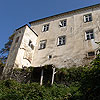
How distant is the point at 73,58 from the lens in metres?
16.1

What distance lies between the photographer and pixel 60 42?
1834 centimetres

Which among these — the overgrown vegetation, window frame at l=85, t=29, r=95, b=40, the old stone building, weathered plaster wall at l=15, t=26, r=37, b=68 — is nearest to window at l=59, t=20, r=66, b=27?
the old stone building

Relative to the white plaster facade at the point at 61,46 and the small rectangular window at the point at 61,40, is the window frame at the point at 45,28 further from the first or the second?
the small rectangular window at the point at 61,40

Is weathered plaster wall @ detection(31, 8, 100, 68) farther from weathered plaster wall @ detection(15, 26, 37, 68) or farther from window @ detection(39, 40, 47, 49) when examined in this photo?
weathered plaster wall @ detection(15, 26, 37, 68)

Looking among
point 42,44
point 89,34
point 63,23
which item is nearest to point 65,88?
point 89,34

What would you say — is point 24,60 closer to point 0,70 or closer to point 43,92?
point 0,70

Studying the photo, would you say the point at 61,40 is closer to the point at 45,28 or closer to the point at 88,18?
the point at 45,28

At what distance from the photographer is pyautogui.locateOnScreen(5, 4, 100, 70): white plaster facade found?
16188 mm

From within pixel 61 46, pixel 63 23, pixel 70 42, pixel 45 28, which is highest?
pixel 63 23

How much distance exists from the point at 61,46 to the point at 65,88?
5.91m

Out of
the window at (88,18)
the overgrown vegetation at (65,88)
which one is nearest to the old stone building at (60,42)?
the window at (88,18)

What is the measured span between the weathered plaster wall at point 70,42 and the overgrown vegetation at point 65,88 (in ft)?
5.70

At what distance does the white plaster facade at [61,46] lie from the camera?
16.2 metres

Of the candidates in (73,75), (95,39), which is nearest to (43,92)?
(73,75)
